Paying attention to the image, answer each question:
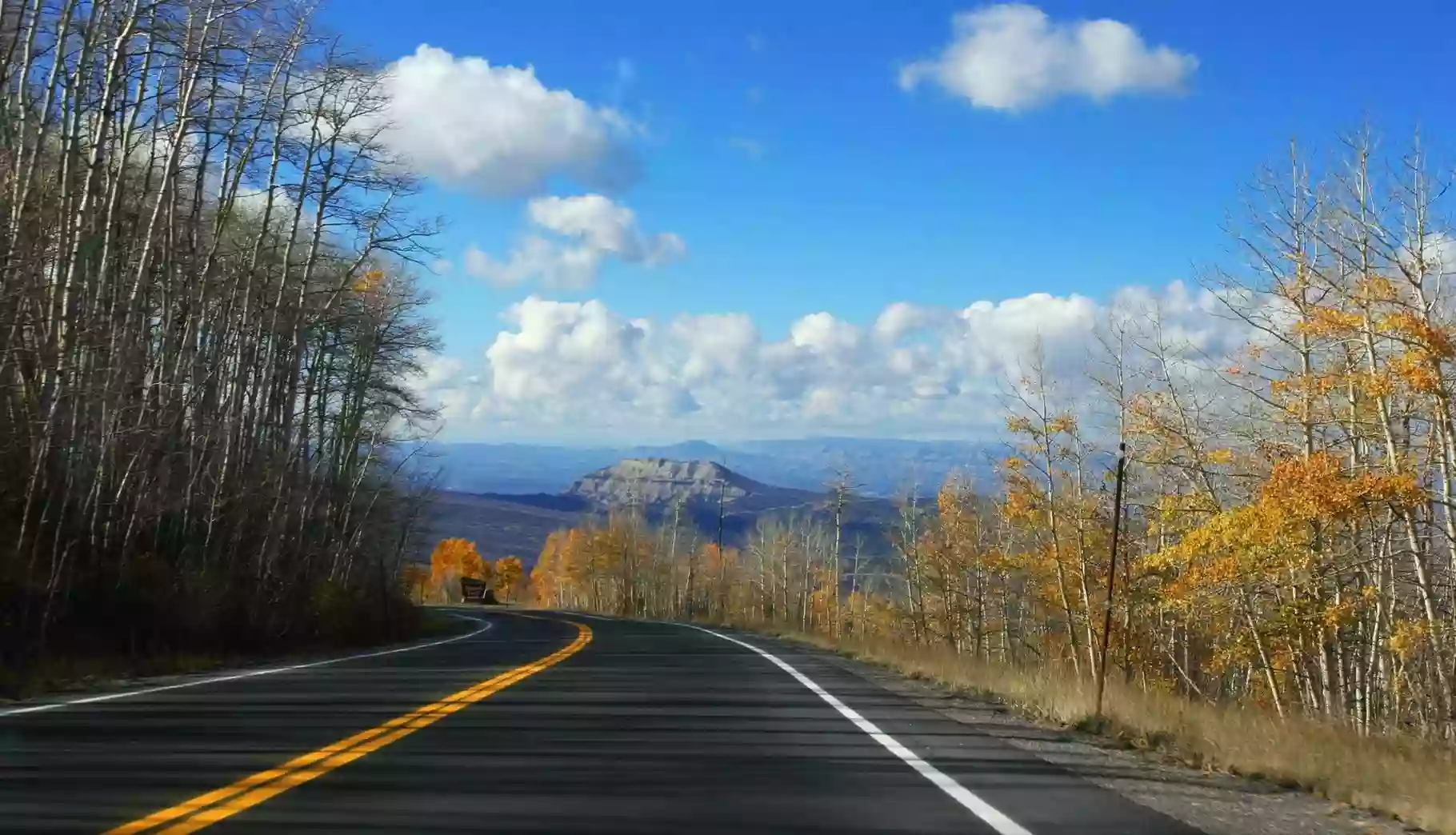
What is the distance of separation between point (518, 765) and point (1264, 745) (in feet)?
20.7

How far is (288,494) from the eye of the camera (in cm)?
2959

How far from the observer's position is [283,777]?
8.16m

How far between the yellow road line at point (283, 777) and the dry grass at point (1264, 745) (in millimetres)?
6824

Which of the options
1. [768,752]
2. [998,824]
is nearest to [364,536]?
[768,752]

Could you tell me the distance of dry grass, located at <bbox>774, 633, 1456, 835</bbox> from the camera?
8.42 meters

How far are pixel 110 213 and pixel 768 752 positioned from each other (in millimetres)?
17312

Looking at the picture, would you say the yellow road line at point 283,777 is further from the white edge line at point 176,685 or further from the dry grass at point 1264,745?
the dry grass at point 1264,745

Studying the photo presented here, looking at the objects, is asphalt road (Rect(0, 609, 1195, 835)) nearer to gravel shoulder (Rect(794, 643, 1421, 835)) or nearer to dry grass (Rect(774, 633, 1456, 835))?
gravel shoulder (Rect(794, 643, 1421, 835))

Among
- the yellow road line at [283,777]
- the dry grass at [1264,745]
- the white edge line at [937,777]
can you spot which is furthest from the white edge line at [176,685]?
the dry grass at [1264,745]

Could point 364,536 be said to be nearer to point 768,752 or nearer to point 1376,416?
point 1376,416

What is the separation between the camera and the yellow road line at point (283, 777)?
657 cm

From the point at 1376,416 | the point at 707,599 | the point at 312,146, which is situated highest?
the point at 312,146

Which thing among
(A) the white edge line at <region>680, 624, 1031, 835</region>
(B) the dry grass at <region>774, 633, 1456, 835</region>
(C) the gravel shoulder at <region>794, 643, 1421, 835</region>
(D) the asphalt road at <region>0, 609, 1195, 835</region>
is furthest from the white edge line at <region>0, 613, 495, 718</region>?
(B) the dry grass at <region>774, 633, 1456, 835</region>

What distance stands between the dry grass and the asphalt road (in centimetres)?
158
